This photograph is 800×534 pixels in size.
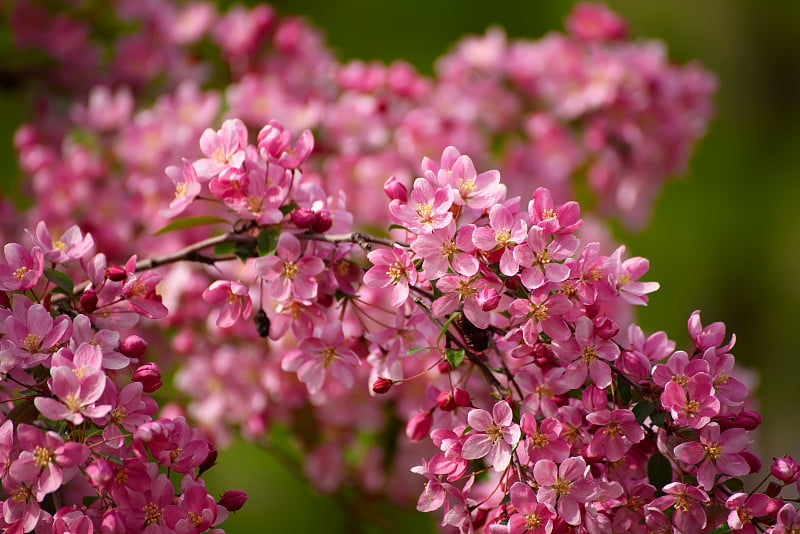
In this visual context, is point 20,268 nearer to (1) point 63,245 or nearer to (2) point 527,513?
(1) point 63,245

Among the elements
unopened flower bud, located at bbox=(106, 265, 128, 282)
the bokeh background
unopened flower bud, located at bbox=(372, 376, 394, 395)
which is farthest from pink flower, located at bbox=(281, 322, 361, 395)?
the bokeh background

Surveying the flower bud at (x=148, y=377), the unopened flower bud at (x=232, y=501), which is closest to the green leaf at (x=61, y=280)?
the flower bud at (x=148, y=377)

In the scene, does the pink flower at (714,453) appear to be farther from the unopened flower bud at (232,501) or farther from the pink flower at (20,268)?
the pink flower at (20,268)

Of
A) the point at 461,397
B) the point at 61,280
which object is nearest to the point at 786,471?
the point at 461,397

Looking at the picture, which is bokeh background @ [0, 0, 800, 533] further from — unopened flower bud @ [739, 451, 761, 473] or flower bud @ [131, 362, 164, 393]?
flower bud @ [131, 362, 164, 393]

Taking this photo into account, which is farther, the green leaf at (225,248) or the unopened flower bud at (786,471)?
the green leaf at (225,248)

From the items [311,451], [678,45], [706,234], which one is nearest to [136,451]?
[311,451]

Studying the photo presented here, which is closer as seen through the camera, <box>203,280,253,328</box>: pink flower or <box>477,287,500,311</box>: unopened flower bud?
<box>477,287,500,311</box>: unopened flower bud

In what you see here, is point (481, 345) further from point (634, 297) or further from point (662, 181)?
point (662, 181)
